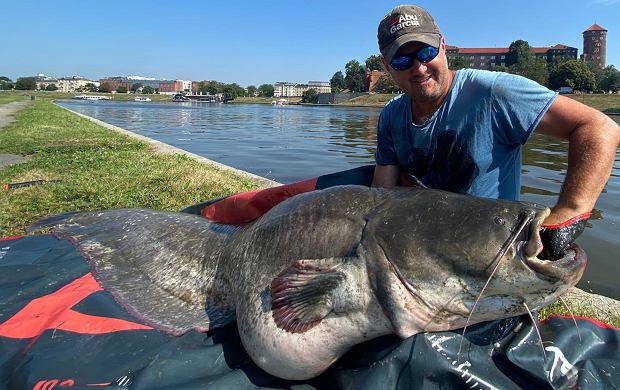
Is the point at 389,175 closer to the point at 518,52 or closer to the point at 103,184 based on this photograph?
the point at 103,184

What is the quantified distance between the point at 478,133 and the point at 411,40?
739mm

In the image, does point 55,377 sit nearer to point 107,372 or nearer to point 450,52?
point 107,372

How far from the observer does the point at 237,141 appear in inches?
771

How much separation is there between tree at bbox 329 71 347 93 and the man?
137976 millimetres

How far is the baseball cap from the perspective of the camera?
297cm

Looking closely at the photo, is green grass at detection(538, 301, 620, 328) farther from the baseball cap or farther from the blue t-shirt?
the baseball cap

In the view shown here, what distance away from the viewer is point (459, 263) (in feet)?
6.28

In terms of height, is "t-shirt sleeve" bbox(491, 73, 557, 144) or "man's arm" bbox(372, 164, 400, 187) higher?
"t-shirt sleeve" bbox(491, 73, 557, 144)

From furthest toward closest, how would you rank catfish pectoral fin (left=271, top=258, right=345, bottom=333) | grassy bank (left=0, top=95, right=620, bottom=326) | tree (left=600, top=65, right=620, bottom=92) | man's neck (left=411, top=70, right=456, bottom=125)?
tree (left=600, top=65, right=620, bottom=92) → grassy bank (left=0, top=95, right=620, bottom=326) → man's neck (left=411, top=70, right=456, bottom=125) → catfish pectoral fin (left=271, top=258, right=345, bottom=333)

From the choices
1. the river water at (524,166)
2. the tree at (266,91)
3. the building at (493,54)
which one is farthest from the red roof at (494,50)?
the river water at (524,166)

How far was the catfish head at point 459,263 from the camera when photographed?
6.04ft

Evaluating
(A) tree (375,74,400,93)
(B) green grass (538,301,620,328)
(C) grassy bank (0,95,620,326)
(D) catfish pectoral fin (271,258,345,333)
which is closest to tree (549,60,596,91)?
(A) tree (375,74,400,93)

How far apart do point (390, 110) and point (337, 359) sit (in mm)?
2028

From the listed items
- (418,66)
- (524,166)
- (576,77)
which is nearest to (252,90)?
(576,77)
